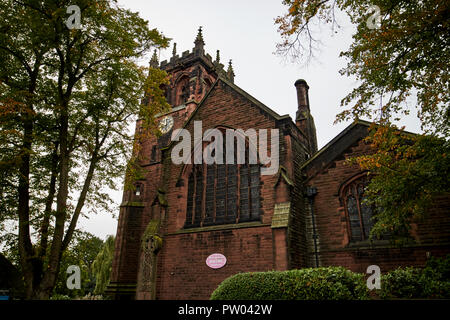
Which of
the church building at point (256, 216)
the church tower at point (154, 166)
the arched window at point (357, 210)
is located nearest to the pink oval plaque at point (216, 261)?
the church building at point (256, 216)

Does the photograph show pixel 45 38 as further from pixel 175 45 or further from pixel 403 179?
pixel 175 45

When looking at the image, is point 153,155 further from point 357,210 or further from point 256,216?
point 357,210

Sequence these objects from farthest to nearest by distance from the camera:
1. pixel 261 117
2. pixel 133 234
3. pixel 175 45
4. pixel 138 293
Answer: pixel 175 45 → pixel 133 234 → pixel 261 117 → pixel 138 293

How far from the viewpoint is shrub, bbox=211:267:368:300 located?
6.89 meters

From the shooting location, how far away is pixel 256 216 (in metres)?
12.6

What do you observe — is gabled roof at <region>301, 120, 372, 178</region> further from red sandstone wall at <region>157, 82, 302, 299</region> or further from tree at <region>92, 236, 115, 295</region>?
tree at <region>92, 236, 115, 295</region>

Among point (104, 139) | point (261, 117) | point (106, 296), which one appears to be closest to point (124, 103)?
point (104, 139)

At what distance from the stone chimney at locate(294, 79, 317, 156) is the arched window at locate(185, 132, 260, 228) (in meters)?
5.56

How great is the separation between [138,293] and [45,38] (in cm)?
1063

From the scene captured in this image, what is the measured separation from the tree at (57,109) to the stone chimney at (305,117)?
30.0 ft

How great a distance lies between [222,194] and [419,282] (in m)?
8.46

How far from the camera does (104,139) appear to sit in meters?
11.4

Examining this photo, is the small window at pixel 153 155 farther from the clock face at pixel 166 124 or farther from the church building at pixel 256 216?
the church building at pixel 256 216

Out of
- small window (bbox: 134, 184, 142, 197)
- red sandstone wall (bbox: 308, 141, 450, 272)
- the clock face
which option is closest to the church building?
red sandstone wall (bbox: 308, 141, 450, 272)
